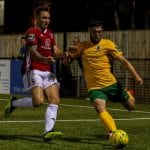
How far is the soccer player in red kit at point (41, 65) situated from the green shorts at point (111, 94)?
700 mm

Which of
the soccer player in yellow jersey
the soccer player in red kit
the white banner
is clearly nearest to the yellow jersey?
the soccer player in yellow jersey

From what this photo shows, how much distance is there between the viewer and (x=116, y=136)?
384 inches

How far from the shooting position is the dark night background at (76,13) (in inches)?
1517

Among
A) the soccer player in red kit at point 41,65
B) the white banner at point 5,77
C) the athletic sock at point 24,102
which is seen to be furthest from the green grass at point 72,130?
the white banner at point 5,77

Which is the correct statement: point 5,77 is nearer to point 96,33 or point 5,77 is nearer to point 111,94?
point 111,94

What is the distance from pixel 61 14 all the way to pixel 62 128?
86.8 feet

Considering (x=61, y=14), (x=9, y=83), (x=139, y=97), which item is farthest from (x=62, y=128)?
(x=61, y=14)

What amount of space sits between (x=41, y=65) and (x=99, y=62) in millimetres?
957

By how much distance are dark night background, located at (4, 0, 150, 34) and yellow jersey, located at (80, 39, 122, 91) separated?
27.6 m

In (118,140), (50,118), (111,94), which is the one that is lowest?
(118,140)

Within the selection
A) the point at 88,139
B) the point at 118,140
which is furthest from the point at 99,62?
the point at 118,140

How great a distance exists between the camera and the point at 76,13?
1549 inches

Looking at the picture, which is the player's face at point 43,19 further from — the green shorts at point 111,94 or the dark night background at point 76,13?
the dark night background at point 76,13

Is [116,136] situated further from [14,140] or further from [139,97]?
[139,97]
